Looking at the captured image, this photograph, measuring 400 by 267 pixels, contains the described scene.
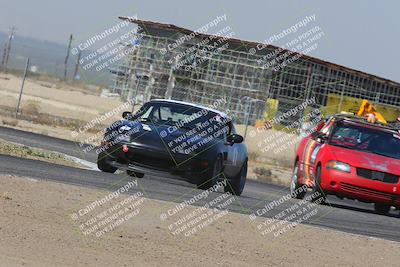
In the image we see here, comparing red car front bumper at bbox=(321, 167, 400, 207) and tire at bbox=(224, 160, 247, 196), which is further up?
red car front bumper at bbox=(321, 167, 400, 207)

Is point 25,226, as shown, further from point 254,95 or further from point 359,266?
point 254,95

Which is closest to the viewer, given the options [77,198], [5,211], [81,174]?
→ [5,211]

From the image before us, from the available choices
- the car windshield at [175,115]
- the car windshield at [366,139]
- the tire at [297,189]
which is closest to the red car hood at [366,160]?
the car windshield at [366,139]

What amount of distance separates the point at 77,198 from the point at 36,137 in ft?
52.2

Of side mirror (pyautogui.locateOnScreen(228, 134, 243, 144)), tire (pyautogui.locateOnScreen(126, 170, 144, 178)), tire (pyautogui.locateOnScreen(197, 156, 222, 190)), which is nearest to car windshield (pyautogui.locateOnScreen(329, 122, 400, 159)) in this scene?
side mirror (pyautogui.locateOnScreen(228, 134, 243, 144))

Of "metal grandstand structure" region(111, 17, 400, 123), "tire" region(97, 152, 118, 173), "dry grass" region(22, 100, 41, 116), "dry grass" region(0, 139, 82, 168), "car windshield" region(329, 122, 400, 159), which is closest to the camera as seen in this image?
"tire" region(97, 152, 118, 173)

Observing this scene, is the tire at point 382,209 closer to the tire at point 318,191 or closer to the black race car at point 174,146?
the tire at point 318,191

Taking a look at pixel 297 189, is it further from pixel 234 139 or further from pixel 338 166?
pixel 234 139

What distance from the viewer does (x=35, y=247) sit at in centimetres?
849

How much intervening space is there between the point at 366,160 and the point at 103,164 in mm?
4604

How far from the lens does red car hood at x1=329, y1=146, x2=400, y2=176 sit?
687 inches

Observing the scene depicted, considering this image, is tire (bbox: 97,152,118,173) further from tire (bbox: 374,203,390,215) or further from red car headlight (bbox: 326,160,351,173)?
tire (bbox: 374,203,390,215)

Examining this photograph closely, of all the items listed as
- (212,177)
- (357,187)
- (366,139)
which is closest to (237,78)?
(366,139)

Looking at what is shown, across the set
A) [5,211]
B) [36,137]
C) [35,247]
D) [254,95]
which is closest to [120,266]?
[35,247]
